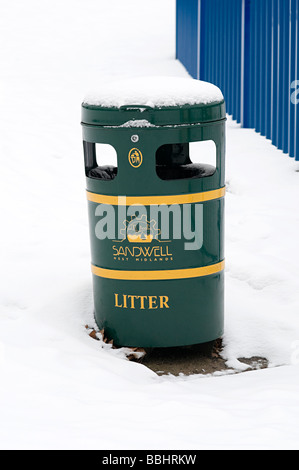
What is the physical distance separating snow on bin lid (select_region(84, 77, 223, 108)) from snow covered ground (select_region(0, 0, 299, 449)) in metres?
1.28

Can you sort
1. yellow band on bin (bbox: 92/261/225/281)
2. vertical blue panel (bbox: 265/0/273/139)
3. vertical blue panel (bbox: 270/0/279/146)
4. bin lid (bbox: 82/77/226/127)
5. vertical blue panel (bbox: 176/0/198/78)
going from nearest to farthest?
1. bin lid (bbox: 82/77/226/127)
2. yellow band on bin (bbox: 92/261/225/281)
3. vertical blue panel (bbox: 270/0/279/146)
4. vertical blue panel (bbox: 265/0/273/139)
5. vertical blue panel (bbox: 176/0/198/78)

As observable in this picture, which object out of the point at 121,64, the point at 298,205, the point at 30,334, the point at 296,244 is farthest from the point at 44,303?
the point at 121,64

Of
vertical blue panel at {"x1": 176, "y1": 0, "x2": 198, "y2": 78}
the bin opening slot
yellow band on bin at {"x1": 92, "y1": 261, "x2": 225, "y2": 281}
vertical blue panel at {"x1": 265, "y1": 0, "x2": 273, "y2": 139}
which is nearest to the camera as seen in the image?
yellow band on bin at {"x1": 92, "y1": 261, "x2": 225, "y2": 281}

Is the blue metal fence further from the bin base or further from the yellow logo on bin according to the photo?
the yellow logo on bin

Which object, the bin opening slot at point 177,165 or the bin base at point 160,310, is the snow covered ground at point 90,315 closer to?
the bin base at point 160,310

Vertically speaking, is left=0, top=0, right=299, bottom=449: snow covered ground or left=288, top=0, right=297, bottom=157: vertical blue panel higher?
left=288, top=0, right=297, bottom=157: vertical blue panel

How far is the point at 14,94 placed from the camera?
9859 mm

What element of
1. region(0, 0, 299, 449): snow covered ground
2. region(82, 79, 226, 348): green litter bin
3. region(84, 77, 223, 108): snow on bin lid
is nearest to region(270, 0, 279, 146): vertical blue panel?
region(0, 0, 299, 449): snow covered ground

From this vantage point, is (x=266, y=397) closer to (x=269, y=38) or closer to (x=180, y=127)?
(x=180, y=127)

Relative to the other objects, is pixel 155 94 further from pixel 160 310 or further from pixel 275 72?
pixel 275 72

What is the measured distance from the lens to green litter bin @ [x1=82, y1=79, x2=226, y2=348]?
3867 millimetres

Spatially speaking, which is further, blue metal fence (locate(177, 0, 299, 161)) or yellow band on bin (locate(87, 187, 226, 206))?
blue metal fence (locate(177, 0, 299, 161))

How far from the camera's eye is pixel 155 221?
12.9 feet

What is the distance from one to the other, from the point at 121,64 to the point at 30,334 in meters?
8.40
